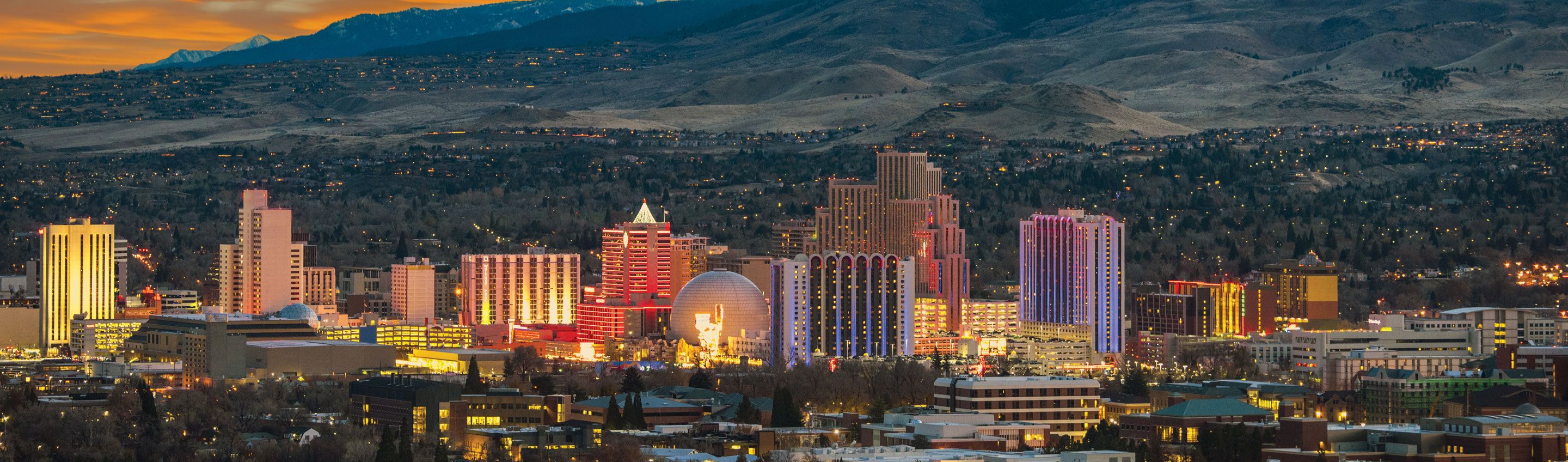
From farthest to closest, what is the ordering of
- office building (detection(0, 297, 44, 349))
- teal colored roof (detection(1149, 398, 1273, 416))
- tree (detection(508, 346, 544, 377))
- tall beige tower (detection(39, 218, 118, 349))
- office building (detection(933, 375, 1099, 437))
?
office building (detection(0, 297, 44, 349))
tall beige tower (detection(39, 218, 118, 349))
tree (detection(508, 346, 544, 377))
office building (detection(933, 375, 1099, 437))
teal colored roof (detection(1149, 398, 1273, 416))

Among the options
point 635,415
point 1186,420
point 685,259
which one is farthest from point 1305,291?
point 635,415

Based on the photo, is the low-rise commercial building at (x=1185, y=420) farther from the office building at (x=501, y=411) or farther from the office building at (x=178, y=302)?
the office building at (x=178, y=302)

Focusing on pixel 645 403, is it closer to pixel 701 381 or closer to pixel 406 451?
pixel 701 381

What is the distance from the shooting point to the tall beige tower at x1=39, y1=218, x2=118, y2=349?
150250 mm

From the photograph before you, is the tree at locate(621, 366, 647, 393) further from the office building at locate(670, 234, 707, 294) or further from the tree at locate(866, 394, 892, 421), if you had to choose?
the office building at locate(670, 234, 707, 294)

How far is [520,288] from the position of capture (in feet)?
539

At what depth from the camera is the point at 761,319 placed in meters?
145

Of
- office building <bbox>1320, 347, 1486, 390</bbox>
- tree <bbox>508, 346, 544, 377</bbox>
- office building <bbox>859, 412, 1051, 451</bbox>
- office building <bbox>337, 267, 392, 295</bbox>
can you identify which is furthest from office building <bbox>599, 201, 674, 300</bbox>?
office building <bbox>859, 412, 1051, 451</bbox>

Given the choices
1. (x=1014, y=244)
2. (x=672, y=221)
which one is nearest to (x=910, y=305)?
(x=1014, y=244)

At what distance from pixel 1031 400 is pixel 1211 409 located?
24.3ft

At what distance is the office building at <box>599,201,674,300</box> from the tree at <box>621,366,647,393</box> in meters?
41.0

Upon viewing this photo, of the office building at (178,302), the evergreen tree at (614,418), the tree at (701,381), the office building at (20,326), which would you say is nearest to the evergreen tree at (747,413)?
the evergreen tree at (614,418)

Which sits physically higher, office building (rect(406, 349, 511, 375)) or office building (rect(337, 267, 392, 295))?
office building (rect(337, 267, 392, 295))

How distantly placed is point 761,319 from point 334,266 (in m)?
43.1
